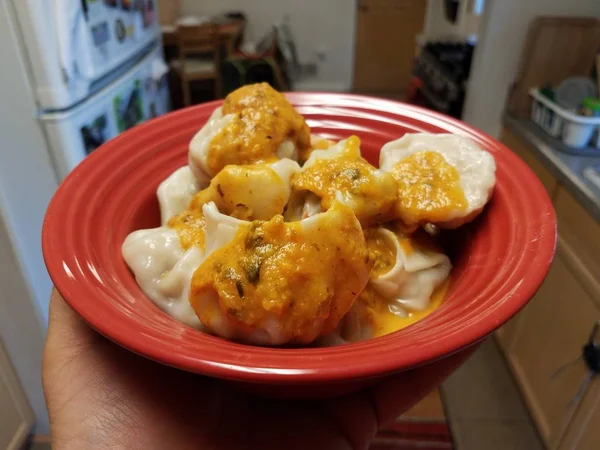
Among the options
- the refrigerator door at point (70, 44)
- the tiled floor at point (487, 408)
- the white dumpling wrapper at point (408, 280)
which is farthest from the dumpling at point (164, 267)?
the tiled floor at point (487, 408)

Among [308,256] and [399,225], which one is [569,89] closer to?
[399,225]

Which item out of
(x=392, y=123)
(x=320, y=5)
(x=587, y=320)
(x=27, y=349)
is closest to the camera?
(x=392, y=123)

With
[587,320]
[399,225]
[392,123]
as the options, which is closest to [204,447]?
[399,225]

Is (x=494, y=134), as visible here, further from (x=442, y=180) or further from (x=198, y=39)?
(x=198, y=39)

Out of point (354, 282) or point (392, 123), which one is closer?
point (354, 282)

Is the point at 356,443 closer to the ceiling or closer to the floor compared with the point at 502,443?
closer to the ceiling

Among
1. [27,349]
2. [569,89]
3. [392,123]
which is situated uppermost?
[392,123]
